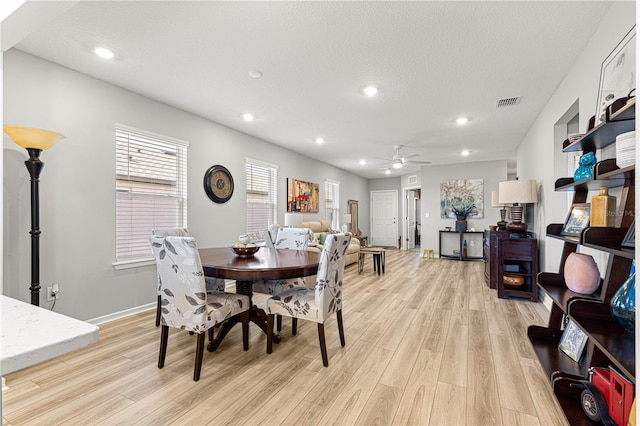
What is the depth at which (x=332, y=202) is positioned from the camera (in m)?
8.23

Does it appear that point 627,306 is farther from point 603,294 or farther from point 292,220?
point 292,220

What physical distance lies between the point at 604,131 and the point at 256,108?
11.2 feet

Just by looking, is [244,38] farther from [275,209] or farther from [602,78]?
[275,209]

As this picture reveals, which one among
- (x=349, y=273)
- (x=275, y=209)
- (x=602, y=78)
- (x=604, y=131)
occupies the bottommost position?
(x=349, y=273)

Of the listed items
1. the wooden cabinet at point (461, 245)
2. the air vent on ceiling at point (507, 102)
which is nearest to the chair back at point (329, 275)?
the air vent on ceiling at point (507, 102)

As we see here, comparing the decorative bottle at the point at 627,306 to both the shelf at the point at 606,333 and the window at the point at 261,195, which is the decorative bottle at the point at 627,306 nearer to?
the shelf at the point at 606,333

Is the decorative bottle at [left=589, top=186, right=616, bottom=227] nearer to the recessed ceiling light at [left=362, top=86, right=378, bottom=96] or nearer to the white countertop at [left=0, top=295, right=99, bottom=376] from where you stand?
the recessed ceiling light at [left=362, top=86, right=378, bottom=96]

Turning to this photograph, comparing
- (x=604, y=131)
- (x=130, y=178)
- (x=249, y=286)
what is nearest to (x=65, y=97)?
(x=130, y=178)

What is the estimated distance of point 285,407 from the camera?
5.86ft

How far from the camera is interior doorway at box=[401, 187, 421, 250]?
32.2 feet

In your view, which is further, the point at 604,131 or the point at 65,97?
the point at 65,97

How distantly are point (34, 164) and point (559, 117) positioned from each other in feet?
16.1

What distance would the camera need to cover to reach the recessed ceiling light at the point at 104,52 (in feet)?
8.37

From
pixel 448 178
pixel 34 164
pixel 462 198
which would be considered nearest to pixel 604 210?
pixel 34 164
